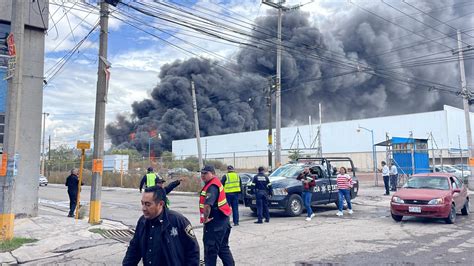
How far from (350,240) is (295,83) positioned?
201 ft

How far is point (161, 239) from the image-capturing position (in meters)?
3.11

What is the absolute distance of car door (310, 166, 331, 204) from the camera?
44.3ft

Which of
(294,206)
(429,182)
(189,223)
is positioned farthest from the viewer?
(294,206)

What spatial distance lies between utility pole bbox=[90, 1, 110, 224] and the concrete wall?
1.75 meters

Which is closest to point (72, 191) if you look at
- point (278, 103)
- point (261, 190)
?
point (261, 190)

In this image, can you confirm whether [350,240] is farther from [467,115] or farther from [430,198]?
[467,115]

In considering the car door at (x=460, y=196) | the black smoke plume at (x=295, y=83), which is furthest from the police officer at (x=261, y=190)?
the black smoke plume at (x=295, y=83)

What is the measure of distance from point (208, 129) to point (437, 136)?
137 ft

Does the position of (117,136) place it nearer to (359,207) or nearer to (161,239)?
(359,207)

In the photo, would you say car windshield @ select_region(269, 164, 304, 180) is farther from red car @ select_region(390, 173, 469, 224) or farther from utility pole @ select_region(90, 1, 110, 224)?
utility pole @ select_region(90, 1, 110, 224)

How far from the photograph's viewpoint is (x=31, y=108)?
37.9 ft

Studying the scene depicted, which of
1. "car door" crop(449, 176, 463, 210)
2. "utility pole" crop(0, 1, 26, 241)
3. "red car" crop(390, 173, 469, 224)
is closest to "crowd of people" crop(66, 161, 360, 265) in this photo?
"red car" crop(390, 173, 469, 224)

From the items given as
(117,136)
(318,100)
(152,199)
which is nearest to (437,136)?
(318,100)

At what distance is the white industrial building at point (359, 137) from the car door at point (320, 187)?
28526mm
